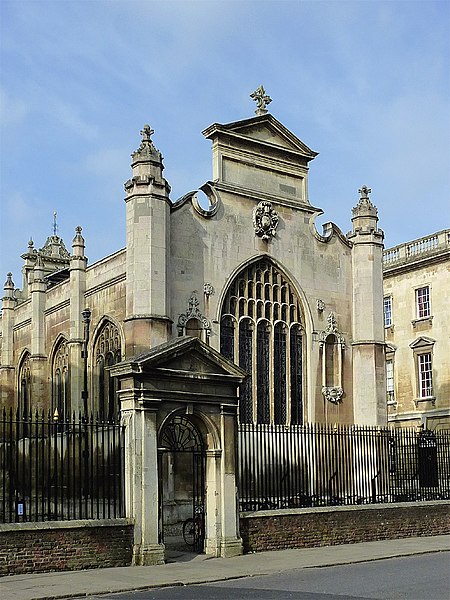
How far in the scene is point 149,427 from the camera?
61.9 feet

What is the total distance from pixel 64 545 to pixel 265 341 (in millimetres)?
14015

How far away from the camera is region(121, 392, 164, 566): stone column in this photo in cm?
1850

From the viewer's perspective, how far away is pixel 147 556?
1844cm

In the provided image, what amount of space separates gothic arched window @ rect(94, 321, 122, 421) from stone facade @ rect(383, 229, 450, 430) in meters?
17.9

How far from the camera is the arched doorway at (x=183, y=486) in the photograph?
2075cm

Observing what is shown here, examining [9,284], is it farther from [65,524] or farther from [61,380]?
[65,524]

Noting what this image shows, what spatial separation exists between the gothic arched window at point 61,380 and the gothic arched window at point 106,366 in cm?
286

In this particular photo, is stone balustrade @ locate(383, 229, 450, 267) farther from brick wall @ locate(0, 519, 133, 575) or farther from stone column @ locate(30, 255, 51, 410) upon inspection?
brick wall @ locate(0, 519, 133, 575)

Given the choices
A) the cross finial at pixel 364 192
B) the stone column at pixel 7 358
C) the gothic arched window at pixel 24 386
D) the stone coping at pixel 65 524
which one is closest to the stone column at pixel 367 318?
the cross finial at pixel 364 192

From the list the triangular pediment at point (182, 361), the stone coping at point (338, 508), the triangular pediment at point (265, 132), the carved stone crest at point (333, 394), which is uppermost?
the triangular pediment at point (265, 132)

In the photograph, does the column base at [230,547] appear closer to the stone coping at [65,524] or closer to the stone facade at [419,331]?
the stone coping at [65,524]

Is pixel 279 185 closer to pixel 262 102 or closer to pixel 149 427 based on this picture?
pixel 262 102

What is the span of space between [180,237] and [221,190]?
2415mm

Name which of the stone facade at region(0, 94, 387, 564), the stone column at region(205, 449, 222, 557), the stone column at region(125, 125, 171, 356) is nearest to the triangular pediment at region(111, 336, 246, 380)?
the stone column at region(205, 449, 222, 557)
